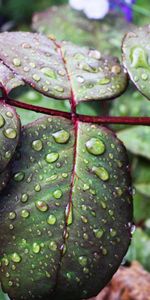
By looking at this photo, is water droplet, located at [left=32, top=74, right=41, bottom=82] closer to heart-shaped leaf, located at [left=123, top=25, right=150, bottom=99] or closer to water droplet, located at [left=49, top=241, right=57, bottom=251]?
heart-shaped leaf, located at [left=123, top=25, right=150, bottom=99]

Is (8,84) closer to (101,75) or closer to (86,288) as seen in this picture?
(101,75)

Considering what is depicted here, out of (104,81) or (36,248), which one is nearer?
(36,248)

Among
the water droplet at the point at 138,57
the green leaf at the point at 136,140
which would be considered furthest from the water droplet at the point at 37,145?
the green leaf at the point at 136,140

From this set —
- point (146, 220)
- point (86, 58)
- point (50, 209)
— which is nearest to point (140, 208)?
point (146, 220)

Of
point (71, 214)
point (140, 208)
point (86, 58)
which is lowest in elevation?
point (140, 208)

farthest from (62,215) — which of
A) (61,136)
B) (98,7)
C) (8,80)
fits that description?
(98,7)

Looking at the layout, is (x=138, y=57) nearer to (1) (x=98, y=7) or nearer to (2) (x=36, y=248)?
(2) (x=36, y=248)

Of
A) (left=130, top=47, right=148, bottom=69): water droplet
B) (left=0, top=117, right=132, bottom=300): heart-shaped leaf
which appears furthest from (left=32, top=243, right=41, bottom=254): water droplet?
(left=130, top=47, right=148, bottom=69): water droplet
